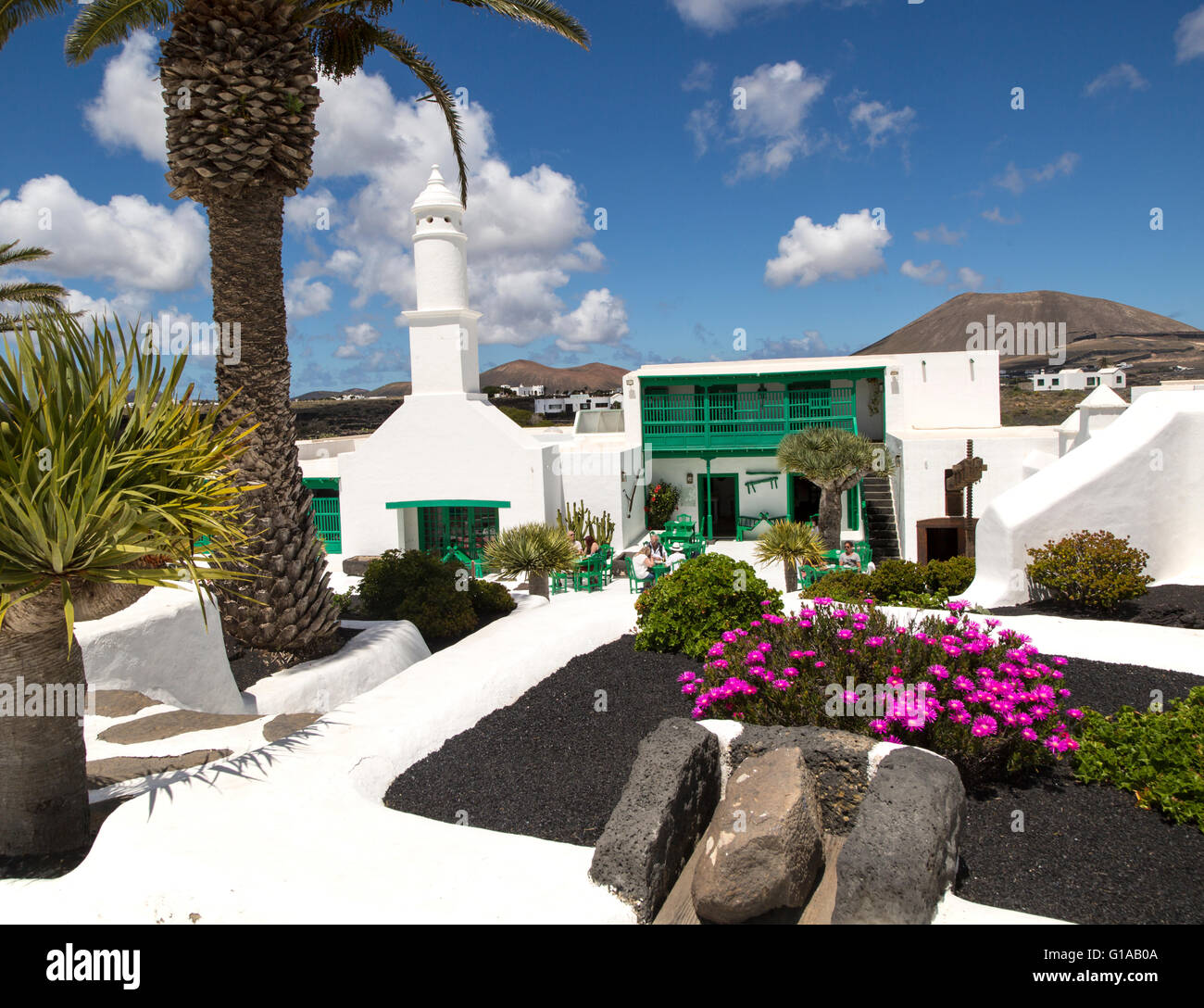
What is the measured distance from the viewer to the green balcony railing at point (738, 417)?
2272 centimetres

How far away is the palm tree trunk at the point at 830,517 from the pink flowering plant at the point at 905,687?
34.1 ft

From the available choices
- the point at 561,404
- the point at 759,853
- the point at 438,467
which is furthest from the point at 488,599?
the point at 561,404

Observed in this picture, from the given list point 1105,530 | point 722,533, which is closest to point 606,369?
point 722,533

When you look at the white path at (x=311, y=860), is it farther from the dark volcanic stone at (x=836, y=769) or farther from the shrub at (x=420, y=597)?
the shrub at (x=420, y=597)

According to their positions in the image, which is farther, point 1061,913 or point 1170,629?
point 1170,629

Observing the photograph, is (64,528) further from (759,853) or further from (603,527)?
(603,527)

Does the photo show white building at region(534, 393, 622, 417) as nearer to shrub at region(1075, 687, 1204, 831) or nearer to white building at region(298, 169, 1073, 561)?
white building at region(298, 169, 1073, 561)

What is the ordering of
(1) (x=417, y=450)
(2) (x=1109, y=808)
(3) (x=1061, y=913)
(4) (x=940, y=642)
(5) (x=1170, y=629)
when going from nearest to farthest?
(3) (x=1061, y=913), (2) (x=1109, y=808), (4) (x=940, y=642), (5) (x=1170, y=629), (1) (x=417, y=450)

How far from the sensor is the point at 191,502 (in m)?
5.52

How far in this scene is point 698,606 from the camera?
8.25 meters

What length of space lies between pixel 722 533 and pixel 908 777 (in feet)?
70.3

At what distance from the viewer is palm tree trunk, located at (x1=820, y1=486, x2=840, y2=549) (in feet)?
56.4

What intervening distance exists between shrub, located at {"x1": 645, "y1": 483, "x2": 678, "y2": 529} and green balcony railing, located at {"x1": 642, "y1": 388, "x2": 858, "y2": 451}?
1.27 meters

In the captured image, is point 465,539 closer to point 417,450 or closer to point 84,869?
point 417,450
